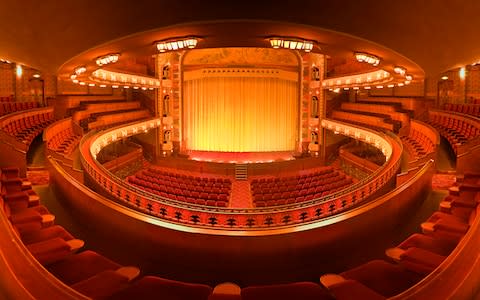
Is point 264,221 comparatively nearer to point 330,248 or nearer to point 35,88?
point 330,248

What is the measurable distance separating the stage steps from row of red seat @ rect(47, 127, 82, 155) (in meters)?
8.51

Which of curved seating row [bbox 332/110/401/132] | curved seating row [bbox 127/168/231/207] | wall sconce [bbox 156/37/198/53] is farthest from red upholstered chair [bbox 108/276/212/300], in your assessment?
curved seating row [bbox 332/110/401/132]

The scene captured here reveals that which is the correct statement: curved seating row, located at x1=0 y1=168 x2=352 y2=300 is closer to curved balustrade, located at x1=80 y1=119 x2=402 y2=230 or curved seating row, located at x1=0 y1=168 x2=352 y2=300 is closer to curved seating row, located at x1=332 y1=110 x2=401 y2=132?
curved balustrade, located at x1=80 y1=119 x2=402 y2=230

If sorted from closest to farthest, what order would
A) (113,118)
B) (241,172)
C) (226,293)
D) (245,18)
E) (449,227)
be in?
(226,293), (449,227), (245,18), (113,118), (241,172)

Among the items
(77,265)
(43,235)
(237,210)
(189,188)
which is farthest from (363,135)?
(77,265)

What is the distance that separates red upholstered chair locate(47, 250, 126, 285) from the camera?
4.20 metres

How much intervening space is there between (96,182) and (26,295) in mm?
7107

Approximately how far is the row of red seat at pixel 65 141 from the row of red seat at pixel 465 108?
51.4 feet

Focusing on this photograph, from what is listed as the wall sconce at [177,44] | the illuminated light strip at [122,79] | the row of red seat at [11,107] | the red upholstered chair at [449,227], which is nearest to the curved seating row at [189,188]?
the illuminated light strip at [122,79]

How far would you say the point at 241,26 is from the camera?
Answer: 249 inches

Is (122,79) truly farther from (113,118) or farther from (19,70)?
(19,70)

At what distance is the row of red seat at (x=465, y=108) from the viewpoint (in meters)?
15.1

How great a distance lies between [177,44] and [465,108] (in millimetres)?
13804

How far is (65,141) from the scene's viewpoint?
13836 mm
